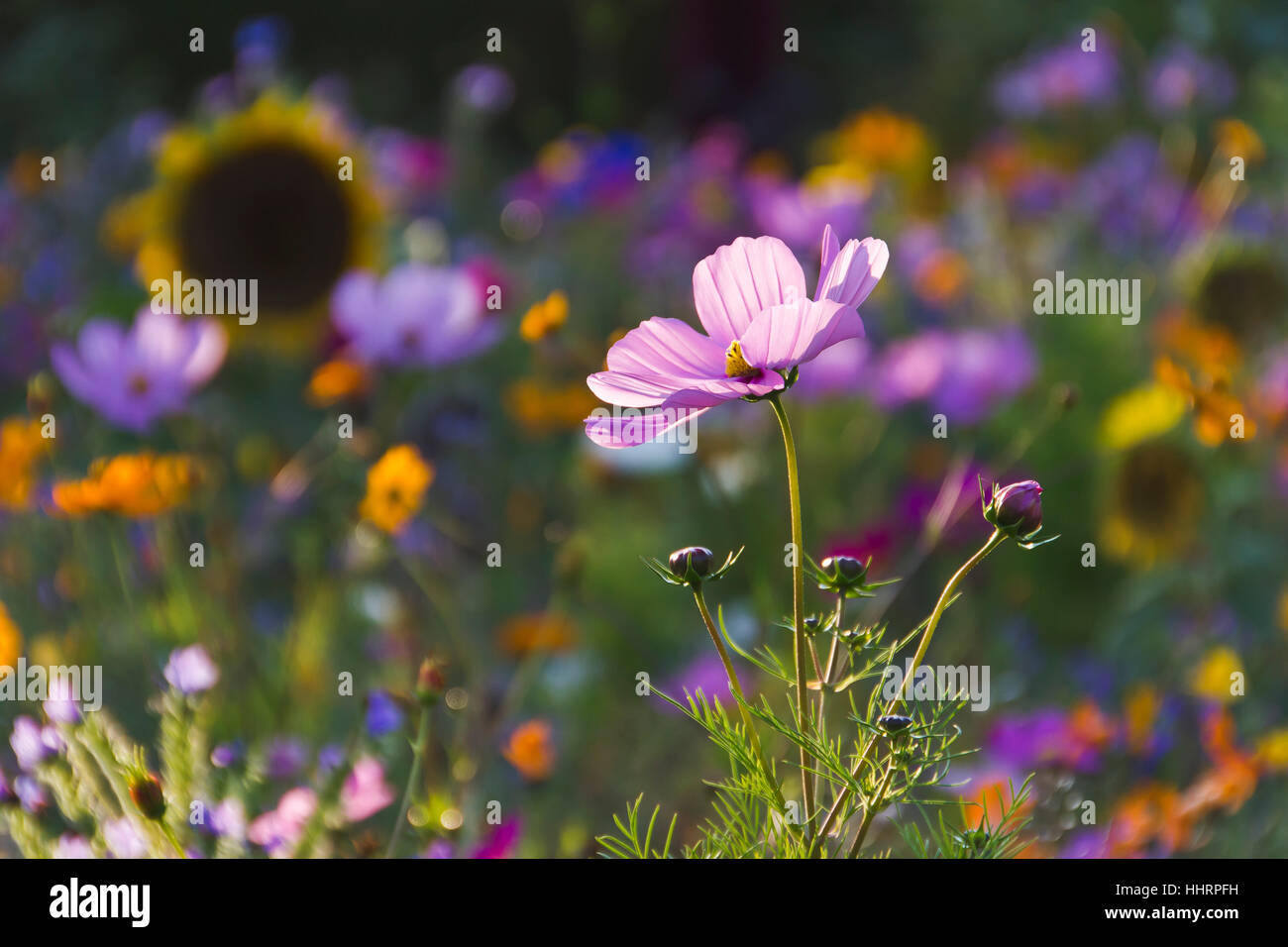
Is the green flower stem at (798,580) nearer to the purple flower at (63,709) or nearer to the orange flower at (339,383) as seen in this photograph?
the purple flower at (63,709)

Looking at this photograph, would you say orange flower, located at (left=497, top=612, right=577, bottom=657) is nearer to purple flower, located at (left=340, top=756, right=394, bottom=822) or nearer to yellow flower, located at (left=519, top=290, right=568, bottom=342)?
purple flower, located at (left=340, top=756, right=394, bottom=822)

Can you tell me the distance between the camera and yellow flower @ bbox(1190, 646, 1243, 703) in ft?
2.98

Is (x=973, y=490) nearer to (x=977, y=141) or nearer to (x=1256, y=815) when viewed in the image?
(x=1256, y=815)

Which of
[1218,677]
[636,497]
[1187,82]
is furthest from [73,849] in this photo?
[1187,82]

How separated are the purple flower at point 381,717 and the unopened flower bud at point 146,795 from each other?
0.69 ft

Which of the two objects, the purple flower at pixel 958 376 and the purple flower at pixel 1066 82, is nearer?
the purple flower at pixel 958 376

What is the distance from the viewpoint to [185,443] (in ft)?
3.71

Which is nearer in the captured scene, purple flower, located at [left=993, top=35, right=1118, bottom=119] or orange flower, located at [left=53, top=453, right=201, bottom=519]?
orange flower, located at [left=53, top=453, right=201, bottom=519]

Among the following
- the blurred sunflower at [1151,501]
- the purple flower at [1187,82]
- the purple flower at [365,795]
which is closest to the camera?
the purple flower at [365,795]

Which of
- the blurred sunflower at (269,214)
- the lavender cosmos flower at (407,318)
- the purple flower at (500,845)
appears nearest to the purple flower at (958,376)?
the lavender cosmos flower at (407,318)

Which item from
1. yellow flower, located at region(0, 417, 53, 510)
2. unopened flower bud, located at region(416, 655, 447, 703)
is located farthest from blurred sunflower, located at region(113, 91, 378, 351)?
unopened flower bud, located at region(416, 655, 447, 703)

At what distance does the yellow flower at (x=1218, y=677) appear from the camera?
0.91 metres

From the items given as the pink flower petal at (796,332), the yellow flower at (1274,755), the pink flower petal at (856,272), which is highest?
the pink flower petal at (856,272)

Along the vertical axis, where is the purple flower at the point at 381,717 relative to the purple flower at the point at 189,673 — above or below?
below
